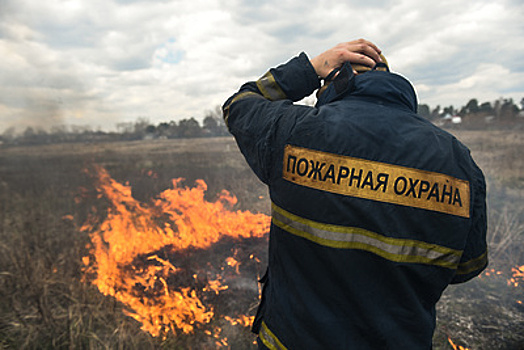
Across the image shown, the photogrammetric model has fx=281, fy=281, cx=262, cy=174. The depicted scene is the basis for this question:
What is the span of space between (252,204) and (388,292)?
7115mm

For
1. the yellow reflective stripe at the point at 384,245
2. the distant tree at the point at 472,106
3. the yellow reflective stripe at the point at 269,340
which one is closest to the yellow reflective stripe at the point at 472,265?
the yellow reflective stripe at the point at 384,245

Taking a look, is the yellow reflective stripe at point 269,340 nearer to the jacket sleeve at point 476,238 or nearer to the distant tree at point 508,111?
the jacket sleeve at point 476,238

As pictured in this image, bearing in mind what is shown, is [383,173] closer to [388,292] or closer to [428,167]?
[428,167]

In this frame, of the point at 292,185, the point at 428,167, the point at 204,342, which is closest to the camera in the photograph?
the point at 428,167

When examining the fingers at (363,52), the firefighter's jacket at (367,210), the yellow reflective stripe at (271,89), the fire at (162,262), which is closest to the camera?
the firefighter's jacket at (367,210)

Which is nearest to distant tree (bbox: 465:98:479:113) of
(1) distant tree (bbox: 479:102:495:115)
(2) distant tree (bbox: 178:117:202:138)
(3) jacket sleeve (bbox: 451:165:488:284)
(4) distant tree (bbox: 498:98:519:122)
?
(1) distant tree (bbox: 479:102:495:115)

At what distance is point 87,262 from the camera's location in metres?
4.47

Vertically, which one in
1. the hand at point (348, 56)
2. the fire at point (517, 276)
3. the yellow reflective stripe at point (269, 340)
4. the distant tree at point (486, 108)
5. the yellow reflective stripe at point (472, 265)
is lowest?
the fire at point (517, 276)

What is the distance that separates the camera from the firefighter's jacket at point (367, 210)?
1105 millimetres

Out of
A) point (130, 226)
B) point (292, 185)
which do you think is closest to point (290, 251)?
point (292, 185)

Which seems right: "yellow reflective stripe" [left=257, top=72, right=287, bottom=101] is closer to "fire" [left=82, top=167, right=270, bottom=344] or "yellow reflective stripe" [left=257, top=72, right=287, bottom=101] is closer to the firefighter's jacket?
the firefighter's jacket

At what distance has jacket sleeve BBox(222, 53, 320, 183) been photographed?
1.27 meters

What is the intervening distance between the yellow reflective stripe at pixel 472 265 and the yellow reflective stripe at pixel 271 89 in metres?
1.20

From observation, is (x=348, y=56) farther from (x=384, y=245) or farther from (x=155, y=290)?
(x=155, y=290)
